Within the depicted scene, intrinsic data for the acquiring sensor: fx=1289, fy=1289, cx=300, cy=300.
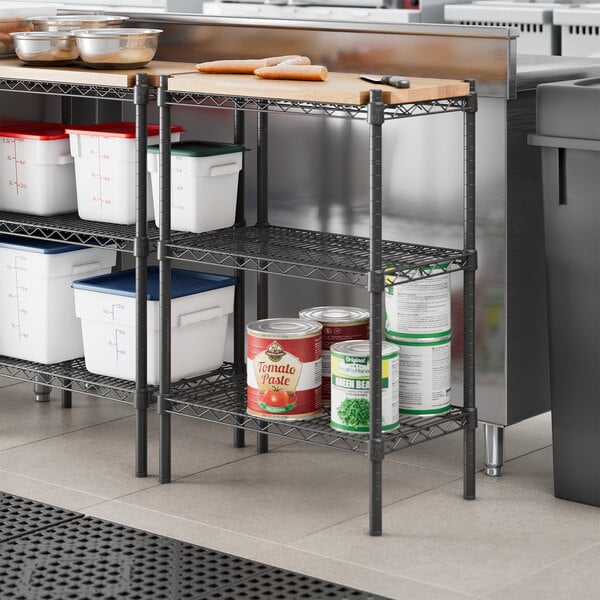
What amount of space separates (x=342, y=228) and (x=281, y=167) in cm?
27

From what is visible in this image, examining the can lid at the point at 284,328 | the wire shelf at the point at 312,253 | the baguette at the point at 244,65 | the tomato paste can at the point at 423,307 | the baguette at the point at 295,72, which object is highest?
the baguette at the point at 244,65

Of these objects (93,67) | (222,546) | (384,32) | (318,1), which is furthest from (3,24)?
(318,1)

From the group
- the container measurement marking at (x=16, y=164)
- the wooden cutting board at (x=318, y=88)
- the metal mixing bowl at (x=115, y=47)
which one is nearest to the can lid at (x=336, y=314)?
the wooden cutting board at (x=318, y=88)

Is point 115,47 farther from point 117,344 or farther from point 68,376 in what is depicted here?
point 68,376

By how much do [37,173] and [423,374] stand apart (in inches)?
49.8

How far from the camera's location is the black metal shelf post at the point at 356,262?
2.83m

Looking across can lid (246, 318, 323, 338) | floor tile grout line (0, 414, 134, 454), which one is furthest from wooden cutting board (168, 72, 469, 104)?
floor tile grout line (0, 414, 134, 454)

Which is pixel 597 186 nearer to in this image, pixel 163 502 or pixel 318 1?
pixel 163 502

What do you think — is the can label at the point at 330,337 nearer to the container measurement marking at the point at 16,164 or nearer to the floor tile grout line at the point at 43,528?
the floor tile grout line at the point at 43,528

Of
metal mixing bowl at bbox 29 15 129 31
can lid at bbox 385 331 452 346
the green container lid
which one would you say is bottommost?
can lid at bbox 385 331 452 346

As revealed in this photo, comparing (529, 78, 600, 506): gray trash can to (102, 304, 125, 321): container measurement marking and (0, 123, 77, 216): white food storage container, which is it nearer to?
(102, 304, 125, 321): container measurement marking

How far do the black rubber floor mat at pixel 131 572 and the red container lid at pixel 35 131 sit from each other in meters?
1.16

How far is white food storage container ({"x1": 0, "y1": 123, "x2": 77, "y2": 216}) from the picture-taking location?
3561 mm

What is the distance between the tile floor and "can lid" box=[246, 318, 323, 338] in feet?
1.31
